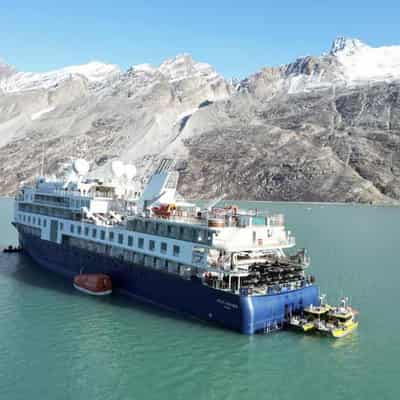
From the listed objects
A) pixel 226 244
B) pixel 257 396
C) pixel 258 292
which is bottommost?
pixel 257 396

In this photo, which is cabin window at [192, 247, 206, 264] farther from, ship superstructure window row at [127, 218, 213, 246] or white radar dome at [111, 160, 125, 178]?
white radar dome at [111, 160, 125, 178]

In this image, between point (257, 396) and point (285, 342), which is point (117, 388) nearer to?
point (257, 396)

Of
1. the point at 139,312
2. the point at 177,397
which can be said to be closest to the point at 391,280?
the point at 139,312

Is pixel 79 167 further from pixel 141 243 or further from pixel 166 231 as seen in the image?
pixel 166 231

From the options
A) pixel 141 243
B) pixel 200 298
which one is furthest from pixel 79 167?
pixel 200 298

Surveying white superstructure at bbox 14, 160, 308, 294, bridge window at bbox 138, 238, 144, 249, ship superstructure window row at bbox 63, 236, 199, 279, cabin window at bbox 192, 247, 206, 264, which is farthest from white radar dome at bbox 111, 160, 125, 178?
cabin window at bbox 192, 247, 206, 264
